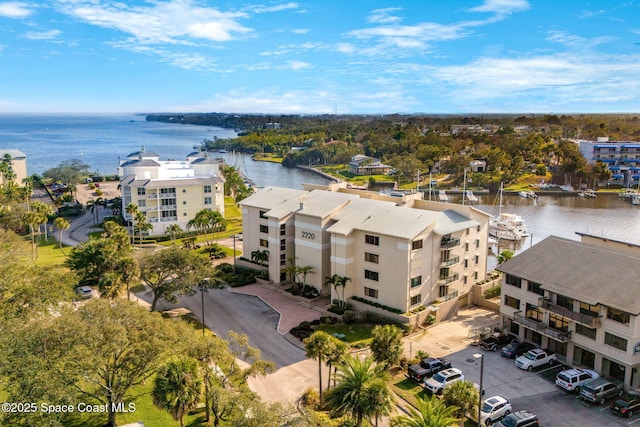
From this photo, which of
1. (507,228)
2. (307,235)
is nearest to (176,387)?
(307,235)

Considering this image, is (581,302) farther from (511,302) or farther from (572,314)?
(511,302)

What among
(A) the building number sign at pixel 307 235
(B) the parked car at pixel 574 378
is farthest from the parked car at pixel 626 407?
(A) the building number sign at pixel 307 235

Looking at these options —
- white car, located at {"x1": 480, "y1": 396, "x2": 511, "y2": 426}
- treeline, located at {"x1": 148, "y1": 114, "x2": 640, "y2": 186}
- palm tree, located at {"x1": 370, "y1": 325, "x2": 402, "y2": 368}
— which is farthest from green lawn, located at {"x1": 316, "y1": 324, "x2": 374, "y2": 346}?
treeline, located at {"x1": 148, "y1": 114, "x2": 640, "y2": 186}

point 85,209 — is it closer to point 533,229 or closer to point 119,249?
point 119,249

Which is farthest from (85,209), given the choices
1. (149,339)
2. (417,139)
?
(417,139)

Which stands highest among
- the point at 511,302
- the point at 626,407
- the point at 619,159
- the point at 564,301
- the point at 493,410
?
the point at 619,159

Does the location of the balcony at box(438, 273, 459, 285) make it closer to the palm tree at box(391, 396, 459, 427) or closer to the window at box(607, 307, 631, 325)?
the window at box(607, 307, 631, 325)

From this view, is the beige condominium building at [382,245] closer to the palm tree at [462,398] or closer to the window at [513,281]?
the window at [513,281]
